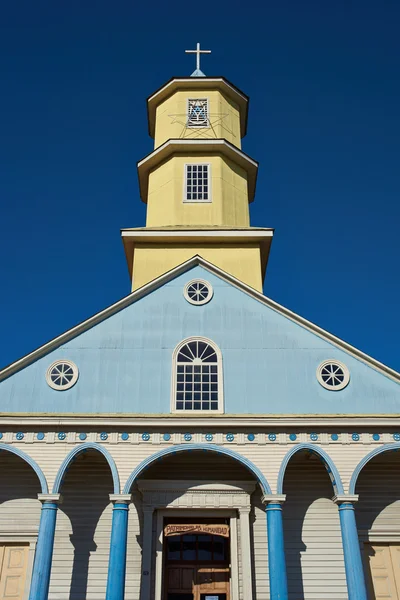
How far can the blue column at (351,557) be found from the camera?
1325 centimetres

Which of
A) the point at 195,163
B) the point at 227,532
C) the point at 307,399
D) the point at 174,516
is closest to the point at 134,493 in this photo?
the point at 174,516

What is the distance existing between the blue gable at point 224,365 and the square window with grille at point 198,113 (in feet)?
33.1

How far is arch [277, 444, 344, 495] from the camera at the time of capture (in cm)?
1426

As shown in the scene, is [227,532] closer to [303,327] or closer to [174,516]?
[174,516]

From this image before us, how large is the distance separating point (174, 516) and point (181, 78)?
1814 cm

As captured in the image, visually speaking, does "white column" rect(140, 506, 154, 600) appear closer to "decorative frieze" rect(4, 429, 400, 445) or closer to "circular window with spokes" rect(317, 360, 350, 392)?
"decorative frieze" rect(4, 429, 400, 445)

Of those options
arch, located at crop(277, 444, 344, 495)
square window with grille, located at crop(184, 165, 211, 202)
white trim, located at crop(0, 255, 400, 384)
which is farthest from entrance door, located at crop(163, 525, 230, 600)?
square window with grille, located at crop(184, 165, 211, 202)

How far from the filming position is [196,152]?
23500 millimetres

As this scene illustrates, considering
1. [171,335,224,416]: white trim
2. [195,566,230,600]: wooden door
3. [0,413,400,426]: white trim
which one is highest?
[171,335,224,416]: white trim

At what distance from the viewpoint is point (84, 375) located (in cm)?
1567

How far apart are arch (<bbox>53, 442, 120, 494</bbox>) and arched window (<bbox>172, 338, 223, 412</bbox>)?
2085 mm

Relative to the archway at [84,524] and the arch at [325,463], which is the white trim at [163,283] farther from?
the archway at [84,524]

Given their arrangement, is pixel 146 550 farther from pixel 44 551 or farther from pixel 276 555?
pixel 276 555

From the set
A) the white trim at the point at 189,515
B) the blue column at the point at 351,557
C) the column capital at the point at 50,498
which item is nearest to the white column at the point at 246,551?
the white trim at the point at 189,515
